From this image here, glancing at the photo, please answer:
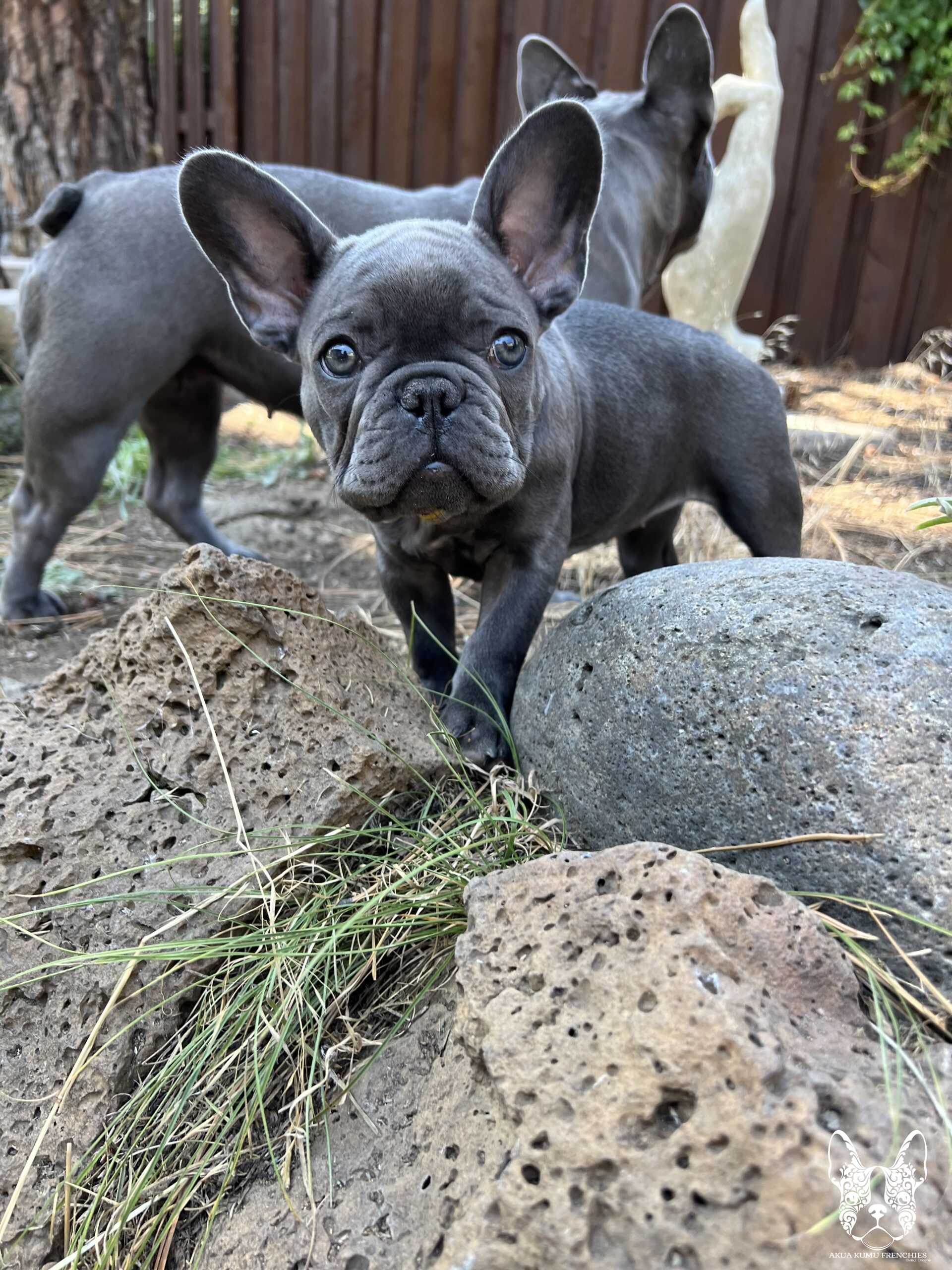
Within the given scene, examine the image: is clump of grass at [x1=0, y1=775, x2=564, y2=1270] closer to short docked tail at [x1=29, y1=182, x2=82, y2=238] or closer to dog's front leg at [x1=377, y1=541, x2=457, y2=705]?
dog's front leg at [x1=377, y1=541, x2=457, y2=705]

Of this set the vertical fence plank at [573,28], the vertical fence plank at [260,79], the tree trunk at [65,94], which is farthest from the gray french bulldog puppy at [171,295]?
the vertical fence plank at [260,79]

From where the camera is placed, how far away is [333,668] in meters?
2.70

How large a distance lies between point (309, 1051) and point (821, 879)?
998mm

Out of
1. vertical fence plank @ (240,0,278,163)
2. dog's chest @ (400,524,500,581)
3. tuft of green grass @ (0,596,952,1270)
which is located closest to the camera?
tuft of green grass @ (0,596,952,1270)

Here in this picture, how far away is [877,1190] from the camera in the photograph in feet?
4.20

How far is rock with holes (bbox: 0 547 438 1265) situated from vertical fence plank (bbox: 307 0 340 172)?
26.0 feet

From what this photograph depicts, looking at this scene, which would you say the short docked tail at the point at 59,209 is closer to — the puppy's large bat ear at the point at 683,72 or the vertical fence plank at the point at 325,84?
the puppy's large bat ear at the point at 683,72

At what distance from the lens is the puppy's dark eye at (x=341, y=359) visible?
2660mm

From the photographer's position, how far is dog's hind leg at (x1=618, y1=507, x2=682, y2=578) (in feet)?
14.9

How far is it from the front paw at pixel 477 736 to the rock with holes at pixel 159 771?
0.10m

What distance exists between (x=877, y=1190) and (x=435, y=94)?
382 inches

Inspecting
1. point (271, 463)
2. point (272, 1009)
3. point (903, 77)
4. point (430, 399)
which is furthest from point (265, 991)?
point (903, 77)

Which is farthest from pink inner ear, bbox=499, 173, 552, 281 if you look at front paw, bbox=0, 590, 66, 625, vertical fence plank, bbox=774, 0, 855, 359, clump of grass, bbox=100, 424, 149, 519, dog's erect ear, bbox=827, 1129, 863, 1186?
vertical fence plank, bbox=774, 0, 855, 359

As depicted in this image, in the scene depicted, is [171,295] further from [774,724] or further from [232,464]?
[232,464]
